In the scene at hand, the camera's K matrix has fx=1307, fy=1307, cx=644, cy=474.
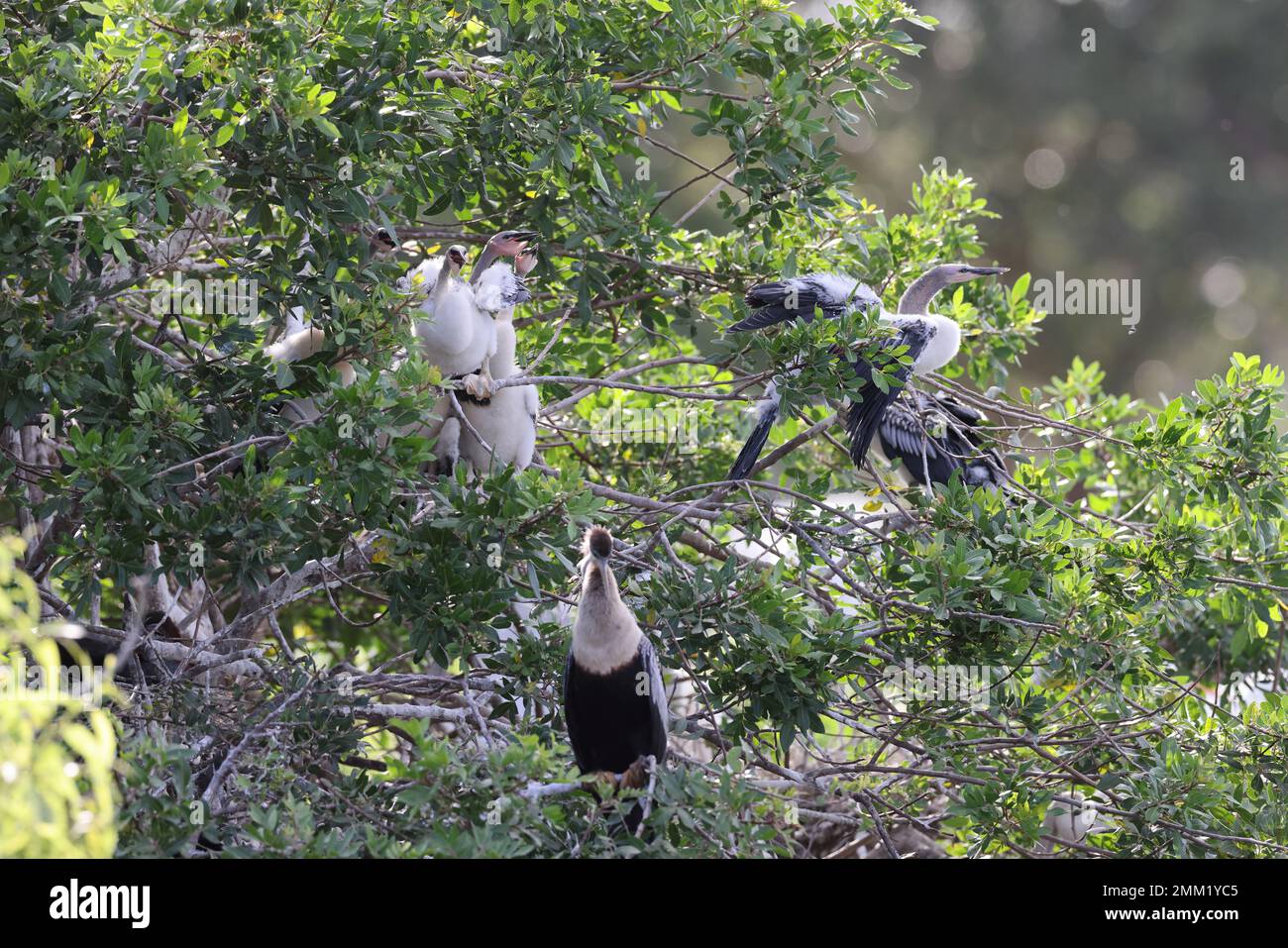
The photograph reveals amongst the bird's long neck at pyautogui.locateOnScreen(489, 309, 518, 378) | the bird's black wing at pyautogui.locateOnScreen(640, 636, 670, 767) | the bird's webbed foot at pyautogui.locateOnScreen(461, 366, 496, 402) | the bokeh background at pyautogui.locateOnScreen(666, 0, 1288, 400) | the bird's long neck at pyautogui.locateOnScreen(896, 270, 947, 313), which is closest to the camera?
the bird's black wing at pyautogui.locateOnScreen(640, 636, 670, 767)

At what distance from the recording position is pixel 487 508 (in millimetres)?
3090

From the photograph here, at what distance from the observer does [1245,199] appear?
13641mm

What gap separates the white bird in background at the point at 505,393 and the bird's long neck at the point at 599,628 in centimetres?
79

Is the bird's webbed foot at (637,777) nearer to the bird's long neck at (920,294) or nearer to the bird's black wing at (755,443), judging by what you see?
the bird's black wing at (755,443)

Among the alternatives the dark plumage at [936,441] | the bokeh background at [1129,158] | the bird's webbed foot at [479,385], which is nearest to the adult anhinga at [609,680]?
the bird's webbed foot at [479,385]

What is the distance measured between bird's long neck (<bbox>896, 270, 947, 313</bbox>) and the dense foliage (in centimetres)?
39

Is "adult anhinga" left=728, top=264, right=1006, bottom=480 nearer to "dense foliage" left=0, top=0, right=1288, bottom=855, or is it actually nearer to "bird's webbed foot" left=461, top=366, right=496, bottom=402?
"dense foliage" left=0, top=0, right=1288, bottom=855

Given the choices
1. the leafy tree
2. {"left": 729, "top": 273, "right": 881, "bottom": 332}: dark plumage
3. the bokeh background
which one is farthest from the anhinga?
the bokeh background

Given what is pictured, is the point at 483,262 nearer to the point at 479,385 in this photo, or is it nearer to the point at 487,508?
the point at 479,385

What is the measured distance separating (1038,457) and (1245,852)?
10.6ft

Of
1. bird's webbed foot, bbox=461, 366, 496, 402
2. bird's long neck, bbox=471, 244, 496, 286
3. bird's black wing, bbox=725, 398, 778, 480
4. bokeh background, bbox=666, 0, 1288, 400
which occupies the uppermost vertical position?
A: bokeh background, bbox=666, 0, 1288, 400

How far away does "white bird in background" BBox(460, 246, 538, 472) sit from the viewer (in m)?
3.94

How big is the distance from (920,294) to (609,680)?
2077 millimetres

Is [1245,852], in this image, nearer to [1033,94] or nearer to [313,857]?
[313,857]
